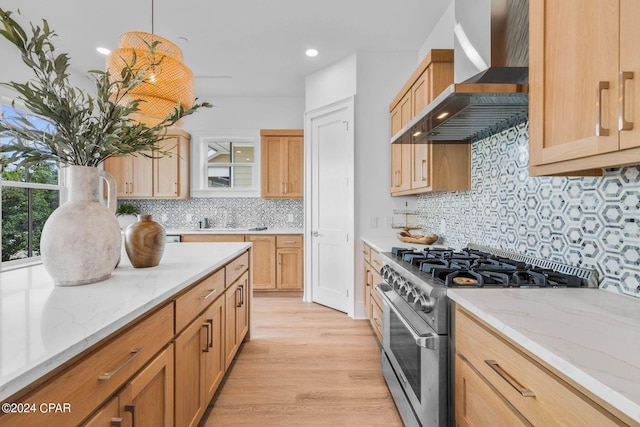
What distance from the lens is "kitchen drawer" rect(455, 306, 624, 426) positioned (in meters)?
0.66

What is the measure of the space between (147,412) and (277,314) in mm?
2609

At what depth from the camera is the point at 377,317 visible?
2.57m

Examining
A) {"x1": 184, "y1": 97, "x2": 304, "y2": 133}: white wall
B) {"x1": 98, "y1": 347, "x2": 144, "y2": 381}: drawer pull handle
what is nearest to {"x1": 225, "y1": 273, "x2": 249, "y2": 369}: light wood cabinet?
{"x1": 98, "y1": 347, "x2": 144, "y2": 381}: drawer pull handle

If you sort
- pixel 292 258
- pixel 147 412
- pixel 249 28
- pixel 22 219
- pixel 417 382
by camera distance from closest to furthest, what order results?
pixel 147 412 → pixel 417 382 → pixel 249 28 → pixel 22 219 → pixel 292 258

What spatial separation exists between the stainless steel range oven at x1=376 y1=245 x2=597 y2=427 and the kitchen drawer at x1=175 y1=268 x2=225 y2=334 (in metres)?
0.98

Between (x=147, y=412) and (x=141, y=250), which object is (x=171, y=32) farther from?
(x=147, y=412)

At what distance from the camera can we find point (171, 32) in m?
3.09

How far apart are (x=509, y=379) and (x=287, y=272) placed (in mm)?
3636

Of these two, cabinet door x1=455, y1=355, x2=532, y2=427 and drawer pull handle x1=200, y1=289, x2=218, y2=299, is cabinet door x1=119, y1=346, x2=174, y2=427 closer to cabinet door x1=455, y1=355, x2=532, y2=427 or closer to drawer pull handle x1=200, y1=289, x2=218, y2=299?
drawer pull handle x1=200, y1=289, x2=218, y2=299

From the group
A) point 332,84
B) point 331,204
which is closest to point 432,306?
point 331,204

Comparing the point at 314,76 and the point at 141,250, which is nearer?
the point at 141,250

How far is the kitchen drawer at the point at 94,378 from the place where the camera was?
2.02ft

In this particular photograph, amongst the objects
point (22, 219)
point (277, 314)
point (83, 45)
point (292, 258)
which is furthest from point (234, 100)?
point (277, 314)

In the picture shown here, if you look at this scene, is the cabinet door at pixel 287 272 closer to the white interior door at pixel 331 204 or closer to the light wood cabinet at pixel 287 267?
the light wood cabinet at pixel 287 267
